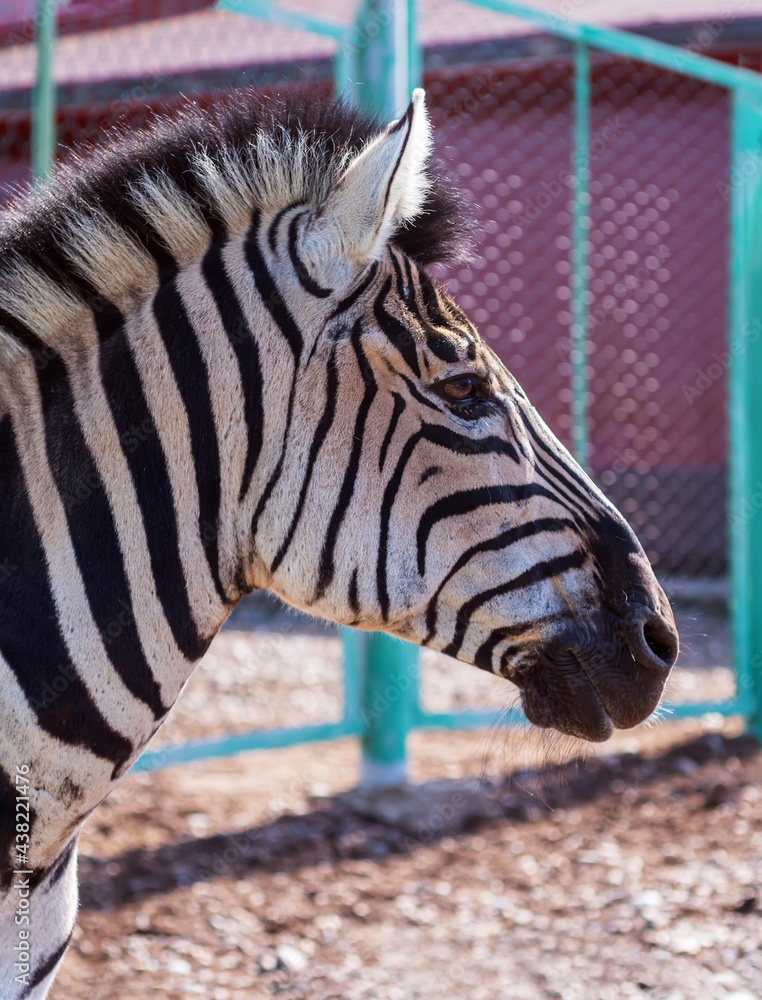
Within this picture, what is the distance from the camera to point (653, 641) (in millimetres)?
1900

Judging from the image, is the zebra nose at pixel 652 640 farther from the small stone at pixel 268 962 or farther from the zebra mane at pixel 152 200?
the small stone at pixel 268 962

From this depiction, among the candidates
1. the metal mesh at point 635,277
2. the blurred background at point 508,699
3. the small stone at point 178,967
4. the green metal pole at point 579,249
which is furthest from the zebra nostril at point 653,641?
the metal mesh at point 635,277

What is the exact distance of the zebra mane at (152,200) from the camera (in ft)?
5.98

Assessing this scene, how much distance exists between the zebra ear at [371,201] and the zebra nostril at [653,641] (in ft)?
2.84

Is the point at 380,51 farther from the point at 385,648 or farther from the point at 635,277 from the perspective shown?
the point at 635,277

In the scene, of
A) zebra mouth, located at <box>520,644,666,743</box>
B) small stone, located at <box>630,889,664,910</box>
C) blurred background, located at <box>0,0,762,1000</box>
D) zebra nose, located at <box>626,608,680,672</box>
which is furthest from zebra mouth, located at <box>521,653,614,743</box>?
small stone, located at <box>630,889,664,910</box>

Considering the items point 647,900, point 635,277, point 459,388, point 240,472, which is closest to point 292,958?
point 647,900

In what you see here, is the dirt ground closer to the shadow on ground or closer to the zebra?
the shadow on ground

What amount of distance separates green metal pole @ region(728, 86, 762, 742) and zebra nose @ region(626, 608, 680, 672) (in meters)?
3.67

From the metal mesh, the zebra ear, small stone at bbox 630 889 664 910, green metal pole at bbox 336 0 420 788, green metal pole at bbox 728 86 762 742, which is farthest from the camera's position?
the metal mesh

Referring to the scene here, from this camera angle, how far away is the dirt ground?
10.6ft

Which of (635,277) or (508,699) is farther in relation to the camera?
(635,277)

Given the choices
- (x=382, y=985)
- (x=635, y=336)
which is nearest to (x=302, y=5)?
(x=635, y=336)

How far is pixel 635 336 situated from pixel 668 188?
1329 mm
